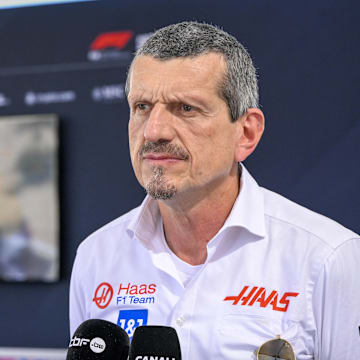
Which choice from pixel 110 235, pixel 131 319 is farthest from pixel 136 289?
pixel 110 235

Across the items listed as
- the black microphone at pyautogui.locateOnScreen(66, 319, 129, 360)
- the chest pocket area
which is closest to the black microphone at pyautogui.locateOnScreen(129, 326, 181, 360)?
the black microphone at pyautogui.locateOnScreen(66, 319, 129, 360)

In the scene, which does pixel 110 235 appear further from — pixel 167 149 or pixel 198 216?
pixel 167 149

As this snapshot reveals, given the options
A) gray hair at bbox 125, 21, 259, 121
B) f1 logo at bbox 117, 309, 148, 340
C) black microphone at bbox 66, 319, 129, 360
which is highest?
gray hair at bbox 125, 21, 259, 121

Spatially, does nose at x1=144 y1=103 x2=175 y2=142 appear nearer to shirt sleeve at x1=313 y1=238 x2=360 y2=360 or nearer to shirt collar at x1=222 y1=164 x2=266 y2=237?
shirt collar at x1=222 y1=164 x2=266 y2=237

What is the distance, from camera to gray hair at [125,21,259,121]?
1378mm

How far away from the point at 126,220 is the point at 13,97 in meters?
1.73

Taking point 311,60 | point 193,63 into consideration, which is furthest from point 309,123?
point 193,63

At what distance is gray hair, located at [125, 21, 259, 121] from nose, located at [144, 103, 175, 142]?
0.38 feet

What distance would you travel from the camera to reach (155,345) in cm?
112

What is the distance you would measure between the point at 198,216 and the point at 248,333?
288 mm

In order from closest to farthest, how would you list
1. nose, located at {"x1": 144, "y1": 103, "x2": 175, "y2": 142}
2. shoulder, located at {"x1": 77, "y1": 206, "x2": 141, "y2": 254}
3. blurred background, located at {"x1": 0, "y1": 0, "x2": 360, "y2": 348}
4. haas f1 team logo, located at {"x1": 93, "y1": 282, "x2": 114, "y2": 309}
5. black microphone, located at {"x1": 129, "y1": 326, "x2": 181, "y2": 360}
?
black microphone, located at {"x1": 129, "y1": 326, "x2": 181, "y2": 360}, nose, located at {"x1": 144, "y1": 103, "x2": 175, "y2": 142}, haas f1 team logo, located at {"x1": 93, "y1": 282, "x2": 114, "y2": 309}, shoulder, located at {"x1": 77, "y1": 206, "x2": 141, "y2": 254}, blurred background, located at {"x1": 0, "y1": 0, "x2": 360, "y2": 348}

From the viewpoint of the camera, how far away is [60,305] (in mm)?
3121

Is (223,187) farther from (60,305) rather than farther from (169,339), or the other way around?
(60,305)

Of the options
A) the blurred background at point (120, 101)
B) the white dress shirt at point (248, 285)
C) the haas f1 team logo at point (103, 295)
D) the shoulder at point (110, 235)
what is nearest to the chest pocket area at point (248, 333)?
the white dress shirt at point (248, 285)
